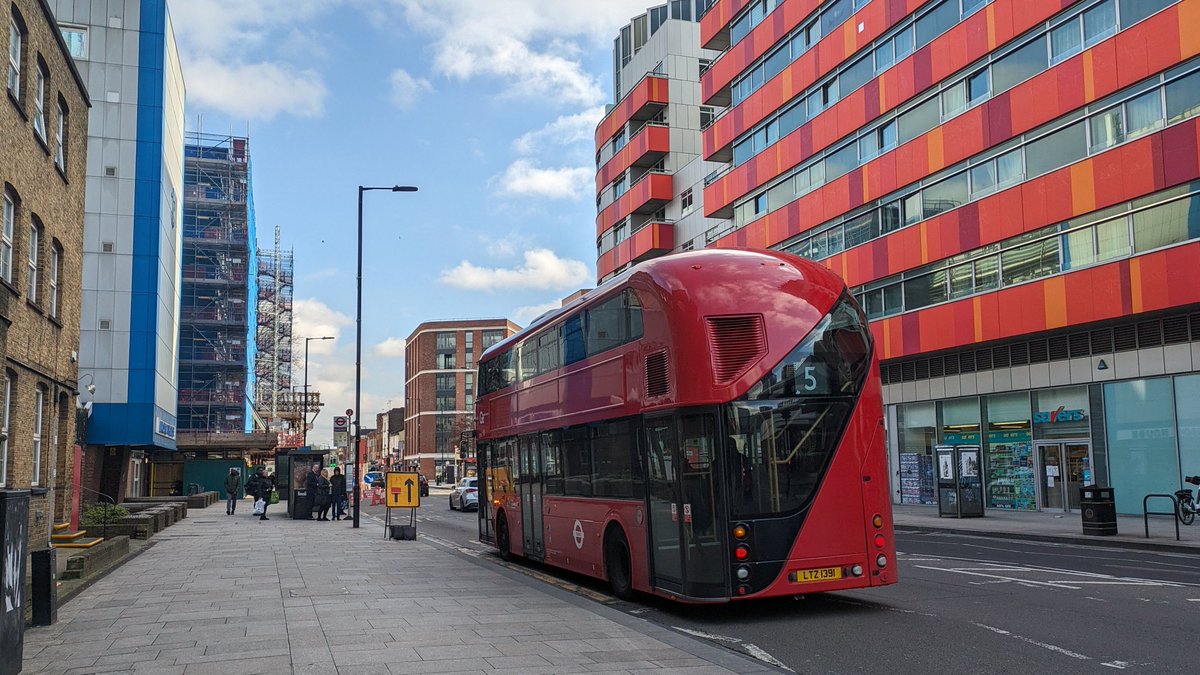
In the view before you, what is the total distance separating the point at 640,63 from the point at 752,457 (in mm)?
52222

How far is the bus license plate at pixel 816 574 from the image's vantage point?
1017cm

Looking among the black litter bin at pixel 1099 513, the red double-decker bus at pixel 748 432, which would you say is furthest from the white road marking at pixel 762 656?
the black litter bin at pixel 1099 513

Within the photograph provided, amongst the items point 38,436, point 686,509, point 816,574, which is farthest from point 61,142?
point 816,574

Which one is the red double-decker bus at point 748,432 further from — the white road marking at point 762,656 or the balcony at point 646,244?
the balcony at point 646,244

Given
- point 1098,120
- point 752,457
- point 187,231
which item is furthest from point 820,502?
point 187,231

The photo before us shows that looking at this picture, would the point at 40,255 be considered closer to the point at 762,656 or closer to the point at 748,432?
the point at 748,432

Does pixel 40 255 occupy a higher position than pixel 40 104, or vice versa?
pixel 40 104

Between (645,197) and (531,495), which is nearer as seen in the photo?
(531,495)

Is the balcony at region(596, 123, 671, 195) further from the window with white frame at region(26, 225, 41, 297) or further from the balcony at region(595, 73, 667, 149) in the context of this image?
the window with white frame at region(26, 225, 41, 297)

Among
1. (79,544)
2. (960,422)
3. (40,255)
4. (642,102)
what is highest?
(642,102)

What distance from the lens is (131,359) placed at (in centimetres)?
3909

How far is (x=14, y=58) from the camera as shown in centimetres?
1631

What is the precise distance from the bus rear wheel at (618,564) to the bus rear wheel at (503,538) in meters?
5.43

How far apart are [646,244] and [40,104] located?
37.3 metres
